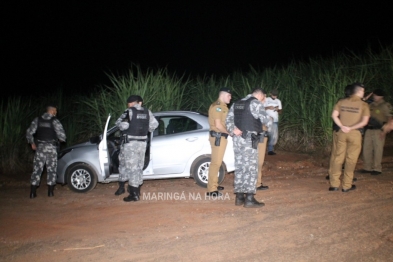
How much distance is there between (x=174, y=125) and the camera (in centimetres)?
915

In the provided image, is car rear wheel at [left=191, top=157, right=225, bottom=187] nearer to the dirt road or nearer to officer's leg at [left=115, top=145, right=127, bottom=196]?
the dirt road

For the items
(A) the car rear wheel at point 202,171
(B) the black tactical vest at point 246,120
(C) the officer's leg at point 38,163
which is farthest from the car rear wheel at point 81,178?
(B) the black tactical vest at point 246,120

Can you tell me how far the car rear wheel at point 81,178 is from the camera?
29.6 ft

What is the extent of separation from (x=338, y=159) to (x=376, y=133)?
1772 mm

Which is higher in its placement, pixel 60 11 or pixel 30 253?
pixel 60 11

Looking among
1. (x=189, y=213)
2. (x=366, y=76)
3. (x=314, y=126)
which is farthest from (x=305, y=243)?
(x=366, y=76)

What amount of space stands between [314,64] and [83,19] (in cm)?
4443

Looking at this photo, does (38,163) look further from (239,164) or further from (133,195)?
(239,164)

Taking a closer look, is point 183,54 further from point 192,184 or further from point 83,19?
point 192,184

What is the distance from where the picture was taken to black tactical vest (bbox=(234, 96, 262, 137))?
7125 mm

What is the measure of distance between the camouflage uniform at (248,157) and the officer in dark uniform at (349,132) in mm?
1501

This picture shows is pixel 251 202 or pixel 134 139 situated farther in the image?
pixel 134 139

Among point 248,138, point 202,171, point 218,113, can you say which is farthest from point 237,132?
point 202,171

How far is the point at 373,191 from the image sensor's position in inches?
306
